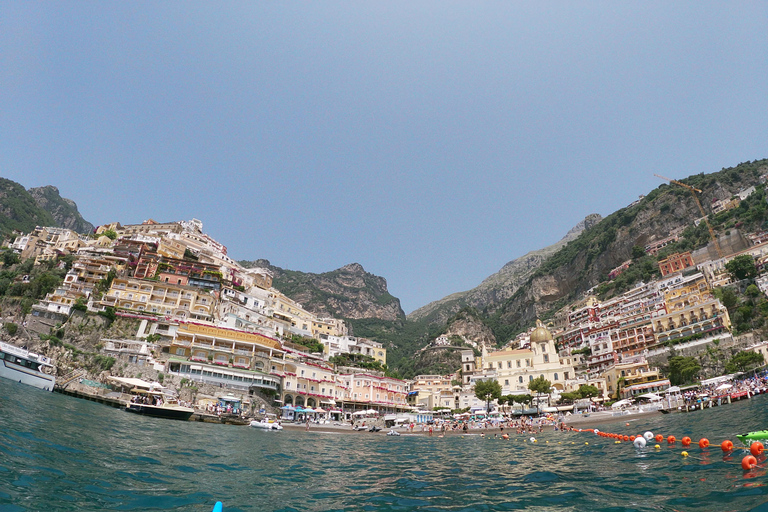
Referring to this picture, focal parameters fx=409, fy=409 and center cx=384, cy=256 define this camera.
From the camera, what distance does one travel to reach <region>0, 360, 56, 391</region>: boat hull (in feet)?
111

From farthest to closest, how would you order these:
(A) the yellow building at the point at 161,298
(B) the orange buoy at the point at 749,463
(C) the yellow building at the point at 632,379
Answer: (A) the yellow building at the point at 161,298 → (C) the yellow building at the point at 632,379 → (B) the orange buoy at the point at 749,463

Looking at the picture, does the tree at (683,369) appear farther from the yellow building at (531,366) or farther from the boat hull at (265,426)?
the boat hull at (265,426)

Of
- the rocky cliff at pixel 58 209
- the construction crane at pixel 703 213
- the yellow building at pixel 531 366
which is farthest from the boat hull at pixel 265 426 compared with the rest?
the rocky cliff at pixel 58 209

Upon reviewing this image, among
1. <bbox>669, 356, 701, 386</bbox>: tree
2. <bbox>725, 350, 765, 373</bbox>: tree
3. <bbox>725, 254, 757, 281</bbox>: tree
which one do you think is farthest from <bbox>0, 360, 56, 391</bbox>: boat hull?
<bbox>725, 254, 757, 281</bbox>: tree

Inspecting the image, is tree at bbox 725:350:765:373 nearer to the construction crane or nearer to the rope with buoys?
the rope with buoys

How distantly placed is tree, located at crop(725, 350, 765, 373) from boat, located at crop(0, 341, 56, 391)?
6866 cm

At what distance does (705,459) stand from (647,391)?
48.7 meters

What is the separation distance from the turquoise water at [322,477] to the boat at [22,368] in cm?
1604

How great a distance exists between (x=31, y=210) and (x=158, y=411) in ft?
454

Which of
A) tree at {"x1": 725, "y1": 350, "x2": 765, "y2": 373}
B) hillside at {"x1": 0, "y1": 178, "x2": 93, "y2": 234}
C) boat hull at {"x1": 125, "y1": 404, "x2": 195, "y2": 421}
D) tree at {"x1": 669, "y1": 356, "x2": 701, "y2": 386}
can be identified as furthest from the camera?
hillside at {"x1": 0, "y1": 178, "x2": 93, "y2": 234}

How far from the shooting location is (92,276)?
63.8 m

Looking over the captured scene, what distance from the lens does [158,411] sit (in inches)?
1378

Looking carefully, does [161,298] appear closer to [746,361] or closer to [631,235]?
[746,361]

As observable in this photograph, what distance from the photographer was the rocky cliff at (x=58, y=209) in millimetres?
170000
